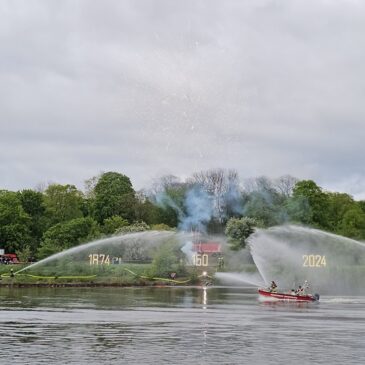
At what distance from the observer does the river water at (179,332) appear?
5131 cm

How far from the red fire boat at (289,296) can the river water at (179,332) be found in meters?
3.60

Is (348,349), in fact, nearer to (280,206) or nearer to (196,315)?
(196,315)

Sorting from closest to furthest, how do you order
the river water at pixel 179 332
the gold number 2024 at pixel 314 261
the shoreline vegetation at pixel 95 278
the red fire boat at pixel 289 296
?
the river water at pixel 179 332 < the red fire boat at pixel 289 296 < the gold number 2024 at pixel 314 261 < the shoreline vegetation at pixel 95 278

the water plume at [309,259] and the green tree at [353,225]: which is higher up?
the green tree at [353,225]

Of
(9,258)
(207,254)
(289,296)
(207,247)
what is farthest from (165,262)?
(289,296)

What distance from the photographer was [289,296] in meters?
103

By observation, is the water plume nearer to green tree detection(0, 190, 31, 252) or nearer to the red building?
the red building

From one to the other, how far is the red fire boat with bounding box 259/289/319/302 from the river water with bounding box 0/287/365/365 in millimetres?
3604

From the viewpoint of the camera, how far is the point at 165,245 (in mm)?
153000

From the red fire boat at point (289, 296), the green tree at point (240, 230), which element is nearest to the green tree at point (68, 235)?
the green tree at point (240, 230)

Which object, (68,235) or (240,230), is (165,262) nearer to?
(240,230)

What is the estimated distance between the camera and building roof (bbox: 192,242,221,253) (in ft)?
583

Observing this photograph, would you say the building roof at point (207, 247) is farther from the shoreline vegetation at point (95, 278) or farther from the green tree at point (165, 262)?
the shoreline vegetation at point (95, 278)

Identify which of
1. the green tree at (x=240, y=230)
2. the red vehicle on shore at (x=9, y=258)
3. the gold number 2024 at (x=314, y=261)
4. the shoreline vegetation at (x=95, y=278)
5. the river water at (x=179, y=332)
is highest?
the green tree at (x=240, y=230)
